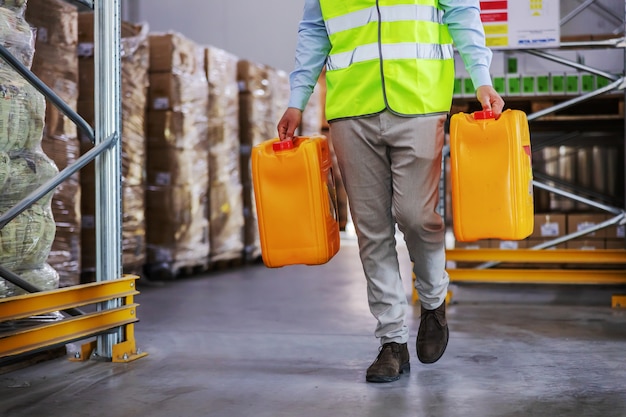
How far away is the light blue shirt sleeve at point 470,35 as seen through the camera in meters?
3.18

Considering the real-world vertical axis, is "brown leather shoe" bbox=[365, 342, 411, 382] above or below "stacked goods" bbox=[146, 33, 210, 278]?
below

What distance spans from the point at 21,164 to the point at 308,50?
1374 mm

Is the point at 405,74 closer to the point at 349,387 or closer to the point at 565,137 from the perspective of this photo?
the point at 349,387

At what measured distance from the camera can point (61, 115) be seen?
5605mm

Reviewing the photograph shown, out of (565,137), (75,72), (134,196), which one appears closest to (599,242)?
(565,137)

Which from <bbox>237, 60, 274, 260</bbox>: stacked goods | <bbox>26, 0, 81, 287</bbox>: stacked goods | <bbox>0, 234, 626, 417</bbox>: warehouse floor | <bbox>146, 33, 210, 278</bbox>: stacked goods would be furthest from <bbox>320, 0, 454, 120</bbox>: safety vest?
<bbox>237, 60, 274, 260</bbox>: stacked goods

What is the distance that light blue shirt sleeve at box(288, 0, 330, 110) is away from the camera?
3385mm

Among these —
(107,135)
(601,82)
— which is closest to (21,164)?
(107,135)

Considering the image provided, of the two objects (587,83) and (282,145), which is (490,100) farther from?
(587,83)

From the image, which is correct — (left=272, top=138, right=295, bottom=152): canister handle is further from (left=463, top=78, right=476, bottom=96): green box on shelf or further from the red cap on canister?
(left=463, top=78, right=476, bottom=96): green box on shelf

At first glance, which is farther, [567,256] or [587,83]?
[587,83]

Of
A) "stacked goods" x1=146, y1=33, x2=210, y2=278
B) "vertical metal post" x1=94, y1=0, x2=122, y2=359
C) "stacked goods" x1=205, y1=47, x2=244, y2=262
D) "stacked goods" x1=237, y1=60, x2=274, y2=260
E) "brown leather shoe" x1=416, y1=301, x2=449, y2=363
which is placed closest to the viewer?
"brown leather shoe" x1=416, y1=301, x2=449, y2=363

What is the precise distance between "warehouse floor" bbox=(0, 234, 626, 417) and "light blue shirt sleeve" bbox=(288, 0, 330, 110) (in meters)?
1.16

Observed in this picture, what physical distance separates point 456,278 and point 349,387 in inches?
112
